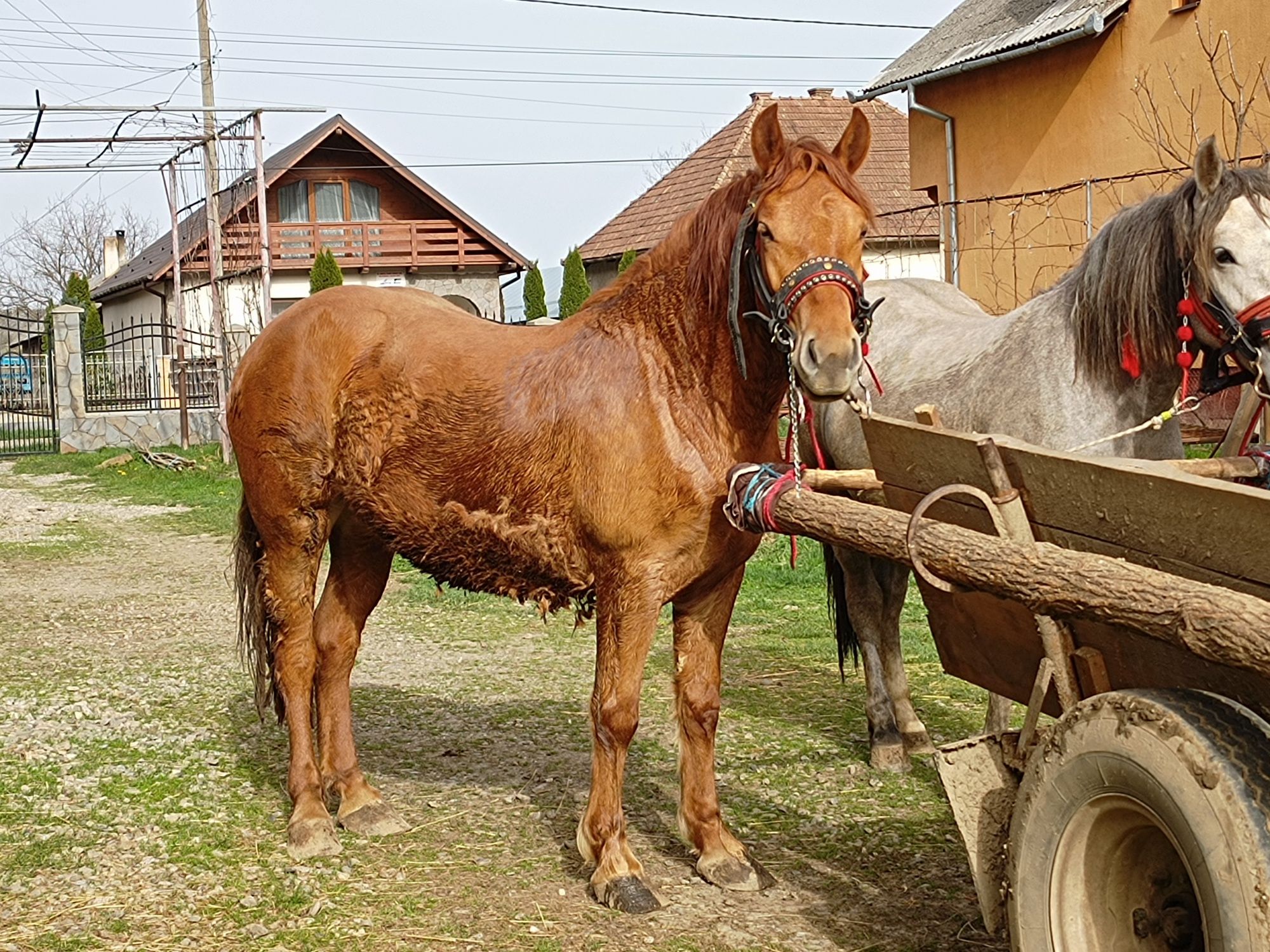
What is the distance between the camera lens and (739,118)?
96.3ft

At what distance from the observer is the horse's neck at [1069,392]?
13.9 feet

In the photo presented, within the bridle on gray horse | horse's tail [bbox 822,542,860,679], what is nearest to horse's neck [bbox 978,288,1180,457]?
the bridle on gray horse

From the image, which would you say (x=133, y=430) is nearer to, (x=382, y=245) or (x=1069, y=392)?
(x=382, y=245)

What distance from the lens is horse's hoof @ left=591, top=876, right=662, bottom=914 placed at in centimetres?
390

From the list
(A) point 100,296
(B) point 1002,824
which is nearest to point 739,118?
(A) point 100,296

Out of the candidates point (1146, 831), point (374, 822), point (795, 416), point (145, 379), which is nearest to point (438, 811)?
point (374, 822)

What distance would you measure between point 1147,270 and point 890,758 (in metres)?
2.19

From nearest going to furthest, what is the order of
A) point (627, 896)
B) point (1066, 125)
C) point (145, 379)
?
point (627, 896) < point (1066, 125) < point (145, 379)

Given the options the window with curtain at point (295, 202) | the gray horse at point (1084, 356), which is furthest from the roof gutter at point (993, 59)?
the window with curtain at point (295, 202)

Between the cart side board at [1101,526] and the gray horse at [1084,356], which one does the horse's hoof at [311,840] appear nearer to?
the gray horse at [1084,356]

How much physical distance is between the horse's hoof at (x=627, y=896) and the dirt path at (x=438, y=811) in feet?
0.13

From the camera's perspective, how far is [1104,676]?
2803 mm

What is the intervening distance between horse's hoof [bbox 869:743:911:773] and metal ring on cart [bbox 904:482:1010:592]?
8.48 ft

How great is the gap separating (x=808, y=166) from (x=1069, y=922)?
2047 millimetres
